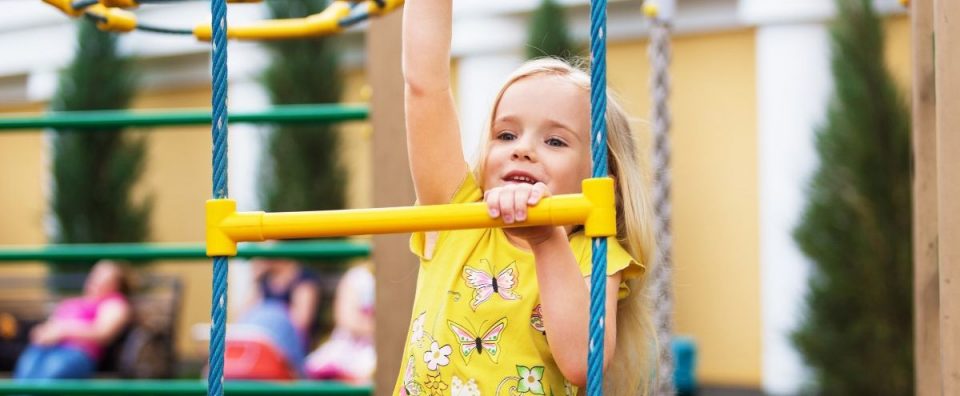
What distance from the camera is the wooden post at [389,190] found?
2178 millimetres

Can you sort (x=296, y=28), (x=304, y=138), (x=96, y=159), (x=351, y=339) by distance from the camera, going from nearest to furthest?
1. (x=296, y=28)
2. (x=351, y=339)
3. (x=304, y=138)
4. (x=96, y=159)

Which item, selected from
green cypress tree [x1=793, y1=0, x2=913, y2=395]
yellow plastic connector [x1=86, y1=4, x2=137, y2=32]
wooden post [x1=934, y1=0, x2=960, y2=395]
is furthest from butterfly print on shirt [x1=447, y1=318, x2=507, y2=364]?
green cypress tree [x1=793, y1=0, x2=913, y2=395]

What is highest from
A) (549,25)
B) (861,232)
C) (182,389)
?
(549,25)

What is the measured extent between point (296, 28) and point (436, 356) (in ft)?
3.22

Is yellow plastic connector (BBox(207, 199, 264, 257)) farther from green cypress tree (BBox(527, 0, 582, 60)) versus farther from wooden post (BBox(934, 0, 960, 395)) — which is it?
green cypress tree (BBox(527, 0, 582, 60))

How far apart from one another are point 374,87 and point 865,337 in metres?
3.84

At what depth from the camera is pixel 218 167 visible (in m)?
1.26

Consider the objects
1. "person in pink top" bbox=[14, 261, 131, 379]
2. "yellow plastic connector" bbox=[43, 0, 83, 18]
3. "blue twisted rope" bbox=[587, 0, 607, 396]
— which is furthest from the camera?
"person in pink top" bbox=[14, 261, 131, 379]

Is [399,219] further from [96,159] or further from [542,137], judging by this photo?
[96,159]

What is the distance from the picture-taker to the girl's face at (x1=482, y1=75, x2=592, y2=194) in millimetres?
1354

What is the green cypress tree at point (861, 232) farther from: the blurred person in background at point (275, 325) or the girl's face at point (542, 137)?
the girl's face at point (542, 137)

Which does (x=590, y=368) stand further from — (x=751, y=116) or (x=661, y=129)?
(x=751, y=116)

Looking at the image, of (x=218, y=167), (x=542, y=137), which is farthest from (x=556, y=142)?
(x=218, y=167)

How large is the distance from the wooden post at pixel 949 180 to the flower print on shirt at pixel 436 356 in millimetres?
597
